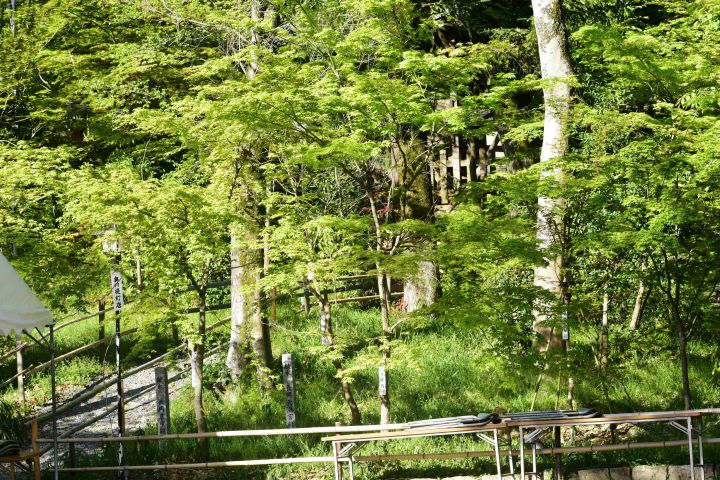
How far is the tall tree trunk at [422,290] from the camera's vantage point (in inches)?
632

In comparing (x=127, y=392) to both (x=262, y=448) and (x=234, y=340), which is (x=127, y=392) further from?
(x=262, y=448)

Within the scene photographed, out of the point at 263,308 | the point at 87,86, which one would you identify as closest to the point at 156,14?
the point at 87,86

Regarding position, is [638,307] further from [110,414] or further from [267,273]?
[110,414]

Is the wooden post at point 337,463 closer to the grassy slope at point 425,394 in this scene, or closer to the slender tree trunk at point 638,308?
the grassy slope at point 425,394

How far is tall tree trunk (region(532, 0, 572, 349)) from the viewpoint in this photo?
10773mm

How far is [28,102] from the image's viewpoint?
16438 mm

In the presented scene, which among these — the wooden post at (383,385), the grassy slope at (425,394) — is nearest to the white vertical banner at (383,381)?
the wooden post at (383,385)

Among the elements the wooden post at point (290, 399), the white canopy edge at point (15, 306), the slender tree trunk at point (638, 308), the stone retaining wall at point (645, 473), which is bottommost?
the stone retaining wall at point (645, 473)

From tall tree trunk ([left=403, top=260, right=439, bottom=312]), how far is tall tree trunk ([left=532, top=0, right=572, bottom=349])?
3.50 m

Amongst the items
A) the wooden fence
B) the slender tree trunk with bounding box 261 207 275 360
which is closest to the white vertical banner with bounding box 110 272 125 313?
the wooden fence

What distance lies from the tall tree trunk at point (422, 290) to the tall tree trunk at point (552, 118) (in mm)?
3500

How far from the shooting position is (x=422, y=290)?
1653 cm

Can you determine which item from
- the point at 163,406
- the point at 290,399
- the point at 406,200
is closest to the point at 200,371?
the point at 163,406

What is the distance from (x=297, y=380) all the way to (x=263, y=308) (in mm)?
1227
